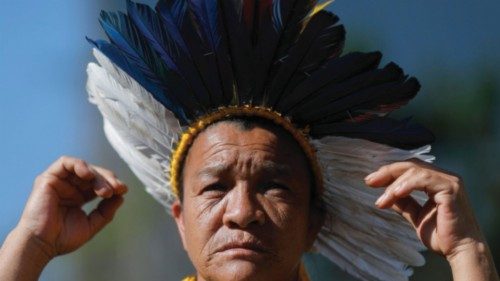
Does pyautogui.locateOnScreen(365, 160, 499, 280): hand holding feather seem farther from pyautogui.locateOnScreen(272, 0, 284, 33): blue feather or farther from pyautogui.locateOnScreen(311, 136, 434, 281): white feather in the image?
pyautogui.locateOnScreen(272, 0, 284, 33): blue feather

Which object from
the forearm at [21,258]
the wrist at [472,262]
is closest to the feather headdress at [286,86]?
the wrist at [472,262]

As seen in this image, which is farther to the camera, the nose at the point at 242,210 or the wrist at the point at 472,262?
the nose at the point at 242,210

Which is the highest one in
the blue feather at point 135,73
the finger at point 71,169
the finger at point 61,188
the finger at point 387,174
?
the blue feather at point 135,73

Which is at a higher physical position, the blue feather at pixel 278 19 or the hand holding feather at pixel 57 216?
the blue feather at pixel 278 19

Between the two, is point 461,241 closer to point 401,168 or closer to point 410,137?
point 401,168

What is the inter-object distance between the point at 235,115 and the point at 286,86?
207mm

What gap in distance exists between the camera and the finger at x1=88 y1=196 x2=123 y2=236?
12.5 feet

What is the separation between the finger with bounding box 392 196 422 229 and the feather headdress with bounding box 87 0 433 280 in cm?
29

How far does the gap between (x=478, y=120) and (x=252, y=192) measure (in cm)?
277

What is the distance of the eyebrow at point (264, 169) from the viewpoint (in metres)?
3.59

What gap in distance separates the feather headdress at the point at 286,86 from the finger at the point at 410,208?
0.29m

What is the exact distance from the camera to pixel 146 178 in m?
4.26

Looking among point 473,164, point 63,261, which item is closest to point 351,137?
point 473,164

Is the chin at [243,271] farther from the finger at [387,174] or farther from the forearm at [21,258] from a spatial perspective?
the forearm at [21,258]
